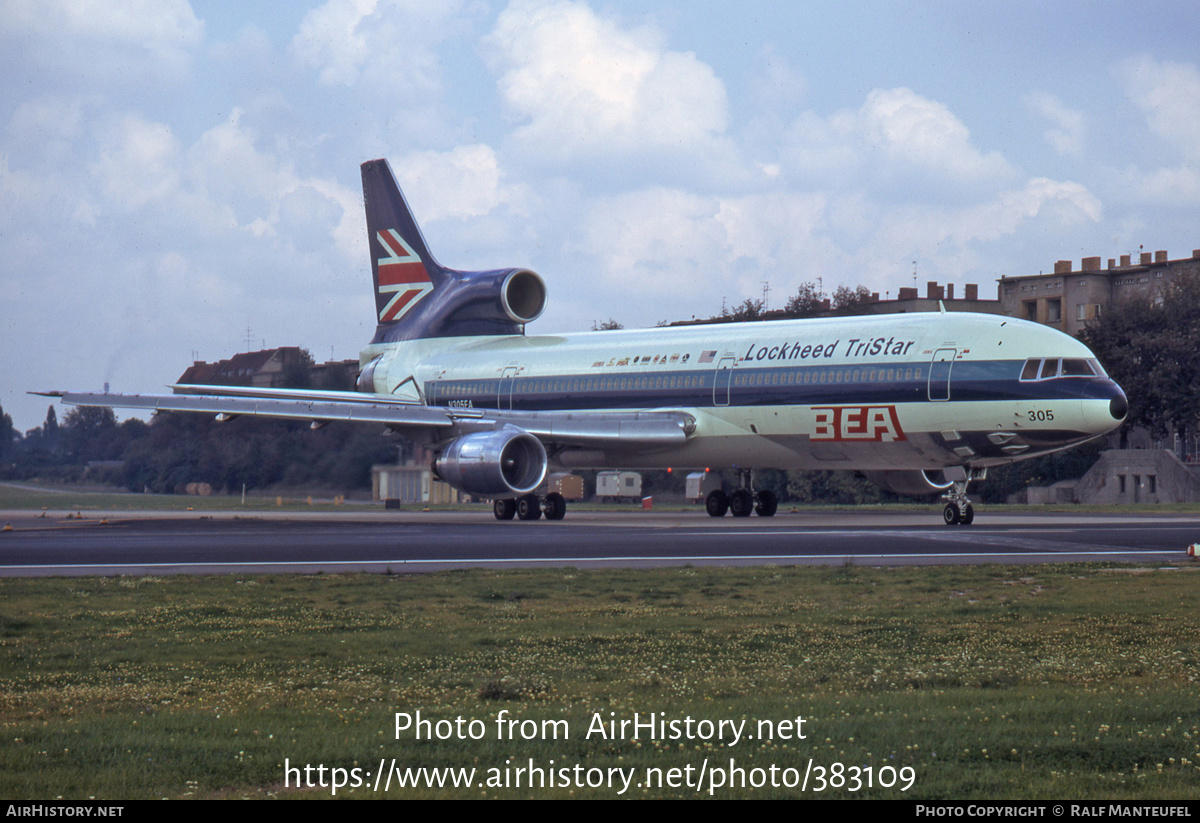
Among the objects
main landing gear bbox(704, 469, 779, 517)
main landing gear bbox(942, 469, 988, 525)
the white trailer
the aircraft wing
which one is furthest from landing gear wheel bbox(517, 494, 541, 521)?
the white trailer

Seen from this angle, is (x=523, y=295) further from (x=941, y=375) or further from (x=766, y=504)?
(x=941, y=375)

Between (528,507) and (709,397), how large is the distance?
5.46 m

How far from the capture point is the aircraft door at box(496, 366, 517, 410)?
124 feet

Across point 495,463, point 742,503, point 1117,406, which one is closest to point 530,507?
point 495,463

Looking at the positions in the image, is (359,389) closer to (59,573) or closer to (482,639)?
(59,573)

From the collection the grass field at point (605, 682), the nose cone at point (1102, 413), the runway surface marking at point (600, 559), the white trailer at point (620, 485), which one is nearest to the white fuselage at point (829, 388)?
the nose cone at point (1102, 413)

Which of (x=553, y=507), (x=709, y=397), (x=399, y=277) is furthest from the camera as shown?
(x=399, y=277)

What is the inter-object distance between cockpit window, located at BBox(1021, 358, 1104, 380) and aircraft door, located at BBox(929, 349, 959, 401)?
5.27ft

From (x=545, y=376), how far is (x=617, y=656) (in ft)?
89.8

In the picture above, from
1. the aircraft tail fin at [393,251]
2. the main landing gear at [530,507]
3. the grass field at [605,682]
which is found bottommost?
the grass field at [605,682]

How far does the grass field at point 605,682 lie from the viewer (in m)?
6.23

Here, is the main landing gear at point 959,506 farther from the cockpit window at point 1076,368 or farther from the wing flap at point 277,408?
the wing flap at point 277,408

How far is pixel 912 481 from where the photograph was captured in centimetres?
3444

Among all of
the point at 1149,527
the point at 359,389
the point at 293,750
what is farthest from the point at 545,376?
the point at 293,750
